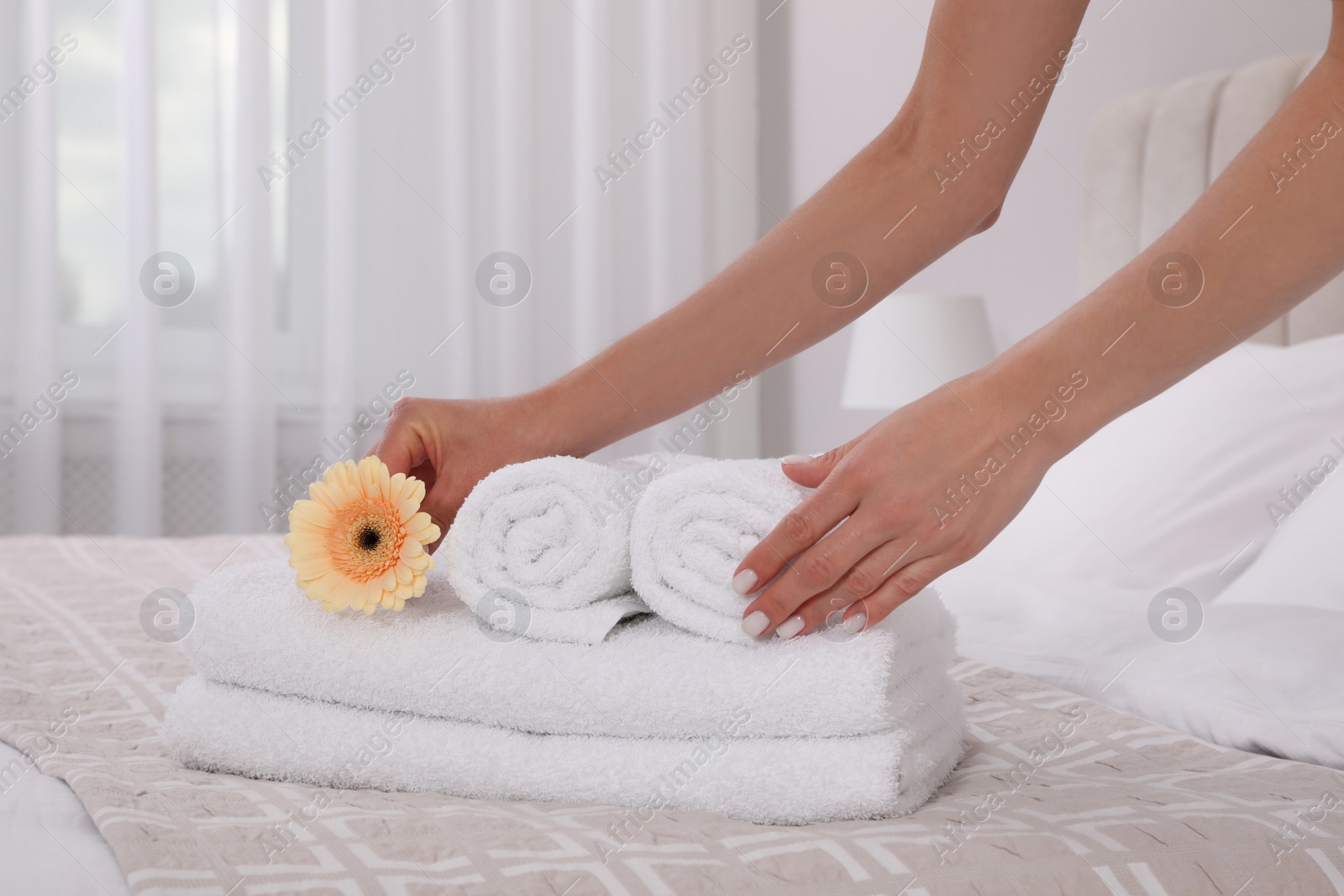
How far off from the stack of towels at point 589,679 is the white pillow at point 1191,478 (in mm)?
756

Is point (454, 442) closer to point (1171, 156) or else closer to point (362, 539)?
point (362, 539)

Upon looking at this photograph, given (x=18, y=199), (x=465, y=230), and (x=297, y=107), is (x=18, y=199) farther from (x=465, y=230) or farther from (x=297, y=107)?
(x=465, y=230)

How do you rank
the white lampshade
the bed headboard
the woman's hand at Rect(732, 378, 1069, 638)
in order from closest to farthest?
the woman's hand at Rect(732, 378, 1069, 638)
the bed headboard
the white lampshade

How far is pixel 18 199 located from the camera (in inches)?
105

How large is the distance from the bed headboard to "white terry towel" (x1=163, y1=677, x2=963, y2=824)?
53.9 inches

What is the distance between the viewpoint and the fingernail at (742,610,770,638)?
665mm

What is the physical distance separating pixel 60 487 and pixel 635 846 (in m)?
2.62

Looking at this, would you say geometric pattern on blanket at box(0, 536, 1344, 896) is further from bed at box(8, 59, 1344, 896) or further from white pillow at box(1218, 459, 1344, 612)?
white pillow at box(1218, 459, 1344, 612)

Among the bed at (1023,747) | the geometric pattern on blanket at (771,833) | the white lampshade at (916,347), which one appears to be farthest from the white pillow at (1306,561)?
the white lampshade at (916,347)

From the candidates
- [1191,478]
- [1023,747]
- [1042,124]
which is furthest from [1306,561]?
[1042,124]

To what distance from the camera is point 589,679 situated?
68 cm

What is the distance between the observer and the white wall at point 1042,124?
2.04 m

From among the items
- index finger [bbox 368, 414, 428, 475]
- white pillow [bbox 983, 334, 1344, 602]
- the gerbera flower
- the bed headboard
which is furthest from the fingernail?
the bed headboard

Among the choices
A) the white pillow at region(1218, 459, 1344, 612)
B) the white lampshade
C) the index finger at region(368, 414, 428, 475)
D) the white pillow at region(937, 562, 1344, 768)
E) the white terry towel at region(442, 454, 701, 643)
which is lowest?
the white pillow at region(937, 562, 1344, 768)
